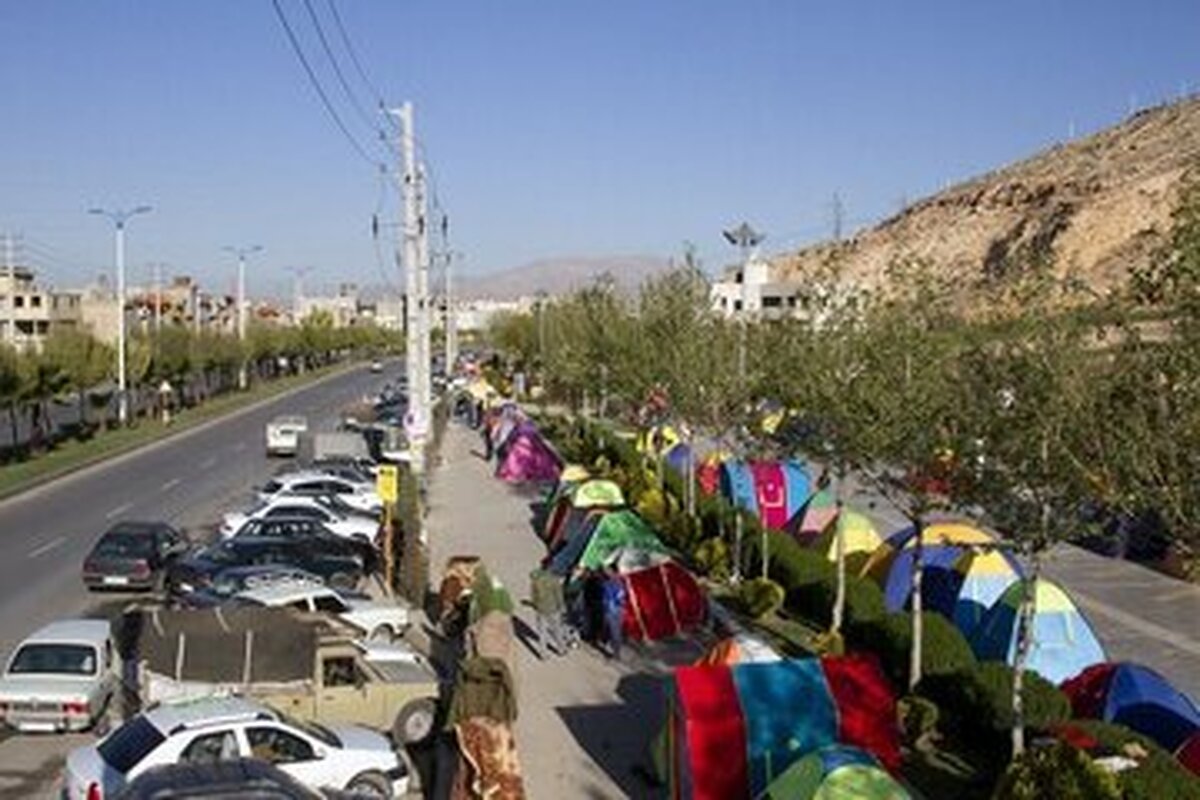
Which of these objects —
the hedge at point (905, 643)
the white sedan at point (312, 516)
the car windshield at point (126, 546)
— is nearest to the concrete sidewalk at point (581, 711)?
the white sedan at point (312, 516)

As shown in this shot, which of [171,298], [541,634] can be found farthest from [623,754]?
[171,298]

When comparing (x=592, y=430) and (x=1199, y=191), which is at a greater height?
(x=1199, y=191)

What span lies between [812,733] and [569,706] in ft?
15.3

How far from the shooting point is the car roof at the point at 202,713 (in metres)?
14.7

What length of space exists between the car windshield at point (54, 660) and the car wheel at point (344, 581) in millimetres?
7791

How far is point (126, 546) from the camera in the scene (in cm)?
2748

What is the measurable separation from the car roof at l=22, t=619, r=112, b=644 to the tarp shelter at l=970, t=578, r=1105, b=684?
10.7 metres

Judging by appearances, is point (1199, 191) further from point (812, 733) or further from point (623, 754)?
point (623, 754)

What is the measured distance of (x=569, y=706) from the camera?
62.1ft

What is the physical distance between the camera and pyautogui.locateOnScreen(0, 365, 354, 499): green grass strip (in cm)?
4556

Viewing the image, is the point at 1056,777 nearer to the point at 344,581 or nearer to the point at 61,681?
the point at 61,681

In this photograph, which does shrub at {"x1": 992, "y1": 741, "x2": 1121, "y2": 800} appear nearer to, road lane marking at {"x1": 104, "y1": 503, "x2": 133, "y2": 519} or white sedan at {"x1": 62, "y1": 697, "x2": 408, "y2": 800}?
white sedan at {"x1": 62, "y1": 697, "x2": 408, "y2": 800}

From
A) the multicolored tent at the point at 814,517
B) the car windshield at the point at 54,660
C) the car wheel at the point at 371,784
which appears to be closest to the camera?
the car wheel at the point at 371,784

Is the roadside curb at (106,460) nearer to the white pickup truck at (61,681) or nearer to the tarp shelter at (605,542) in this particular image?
the tarp shelter at (605,542)
